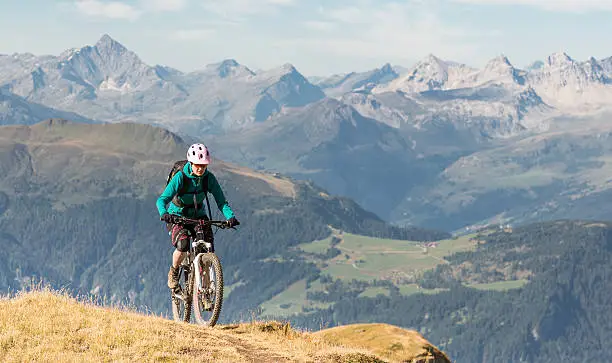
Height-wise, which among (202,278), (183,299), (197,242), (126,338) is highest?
(197,242)

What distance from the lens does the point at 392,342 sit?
37.6 meters

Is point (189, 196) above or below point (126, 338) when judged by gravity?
above

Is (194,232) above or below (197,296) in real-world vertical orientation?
above

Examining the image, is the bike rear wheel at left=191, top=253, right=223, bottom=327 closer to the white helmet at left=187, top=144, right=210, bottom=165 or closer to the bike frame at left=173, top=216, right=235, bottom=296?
the bike frame at left=173, top=216, right=235, bottom=296

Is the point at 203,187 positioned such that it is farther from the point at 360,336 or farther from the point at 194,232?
the point at 360,336

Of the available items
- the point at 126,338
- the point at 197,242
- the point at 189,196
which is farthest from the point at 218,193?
the point at 126,338


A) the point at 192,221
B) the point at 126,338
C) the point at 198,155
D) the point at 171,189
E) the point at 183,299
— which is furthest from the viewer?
the point at 183,299

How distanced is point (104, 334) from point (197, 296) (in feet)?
19.4

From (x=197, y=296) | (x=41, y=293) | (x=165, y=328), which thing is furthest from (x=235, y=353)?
(x=41, y=293)

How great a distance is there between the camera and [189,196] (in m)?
29.0

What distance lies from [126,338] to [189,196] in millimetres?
6790

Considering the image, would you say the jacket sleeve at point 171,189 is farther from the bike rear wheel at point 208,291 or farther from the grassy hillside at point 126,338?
the grassy hillside at point 126,338

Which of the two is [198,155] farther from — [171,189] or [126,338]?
[126,338]

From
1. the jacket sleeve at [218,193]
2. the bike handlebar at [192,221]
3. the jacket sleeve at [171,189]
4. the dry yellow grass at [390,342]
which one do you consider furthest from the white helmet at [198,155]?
the dry yellow grass at [390,342]
